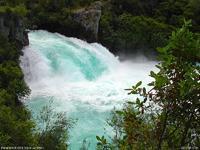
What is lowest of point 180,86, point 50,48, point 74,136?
point 74,136

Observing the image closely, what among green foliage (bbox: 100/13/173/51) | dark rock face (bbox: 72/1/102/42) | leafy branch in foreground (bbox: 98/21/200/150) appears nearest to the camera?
leafy branch in foreground (bbox: 98/21/200/150)

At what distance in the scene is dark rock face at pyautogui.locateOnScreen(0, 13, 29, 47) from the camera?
84.5 ft

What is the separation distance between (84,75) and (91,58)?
2.25m

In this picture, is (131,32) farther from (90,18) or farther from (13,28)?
(13,28)

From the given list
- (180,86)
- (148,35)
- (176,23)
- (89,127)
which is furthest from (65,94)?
(180,86)

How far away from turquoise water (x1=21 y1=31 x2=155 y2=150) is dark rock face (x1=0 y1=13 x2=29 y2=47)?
0.94m

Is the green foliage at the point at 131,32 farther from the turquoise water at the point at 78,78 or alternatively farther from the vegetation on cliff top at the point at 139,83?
the turquoise water at the point at 78,78

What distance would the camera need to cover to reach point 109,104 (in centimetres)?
2423

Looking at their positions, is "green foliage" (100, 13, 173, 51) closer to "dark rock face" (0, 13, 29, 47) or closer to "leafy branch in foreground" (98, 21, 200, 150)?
"dark rock face" (0, 13, 29, 47)

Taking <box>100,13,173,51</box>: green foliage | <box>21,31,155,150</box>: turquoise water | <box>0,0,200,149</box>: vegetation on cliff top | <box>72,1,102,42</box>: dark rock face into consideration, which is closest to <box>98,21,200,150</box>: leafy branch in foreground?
<box>0,0,200,149</box>: vegetation on cliff top

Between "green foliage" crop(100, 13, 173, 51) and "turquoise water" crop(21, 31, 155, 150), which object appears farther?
"green foliage" crop(100, 13, 173, 51)

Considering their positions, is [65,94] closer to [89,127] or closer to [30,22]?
[89,127]

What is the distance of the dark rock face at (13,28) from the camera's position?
2575 centimetres

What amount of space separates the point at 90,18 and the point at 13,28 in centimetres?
748
